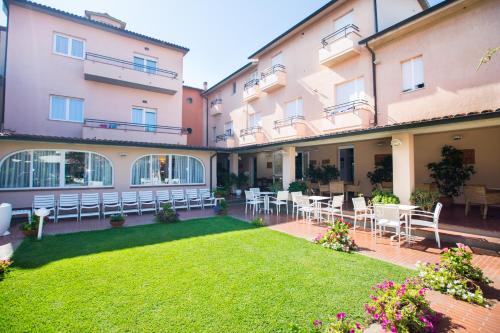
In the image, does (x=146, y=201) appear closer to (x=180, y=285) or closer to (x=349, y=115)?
(x=180, y=285)

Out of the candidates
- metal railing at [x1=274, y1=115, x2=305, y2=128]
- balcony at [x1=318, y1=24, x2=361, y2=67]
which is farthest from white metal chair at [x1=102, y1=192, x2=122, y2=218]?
balcony at [x1=318, y1=24, x2=361, y2=67]

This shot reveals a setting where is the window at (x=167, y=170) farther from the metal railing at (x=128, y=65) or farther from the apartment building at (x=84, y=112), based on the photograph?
the metal railing at (x=128, y=65)

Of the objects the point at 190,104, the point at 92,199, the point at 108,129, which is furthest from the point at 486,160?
the point at 190,104

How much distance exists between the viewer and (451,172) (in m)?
10.4

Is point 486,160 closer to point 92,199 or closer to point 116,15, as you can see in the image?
point 92,199

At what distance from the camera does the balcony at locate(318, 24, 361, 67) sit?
12.0m

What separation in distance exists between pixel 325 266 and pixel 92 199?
1089cm

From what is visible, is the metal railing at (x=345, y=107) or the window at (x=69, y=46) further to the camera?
the window at (x=69, y=46)

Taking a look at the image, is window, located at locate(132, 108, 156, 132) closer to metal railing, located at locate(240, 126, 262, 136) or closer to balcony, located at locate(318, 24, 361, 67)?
metal railing, located at locate(240, 126, 262, 136)

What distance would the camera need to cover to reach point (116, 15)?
17.1 metres

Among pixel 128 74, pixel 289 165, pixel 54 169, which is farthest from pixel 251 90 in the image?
pixel 54 169

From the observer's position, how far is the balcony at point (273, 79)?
1631 cm

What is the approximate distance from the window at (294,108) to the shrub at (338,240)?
30.8 feet

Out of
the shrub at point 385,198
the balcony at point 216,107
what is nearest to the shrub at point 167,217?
the shrub at point 385,198
